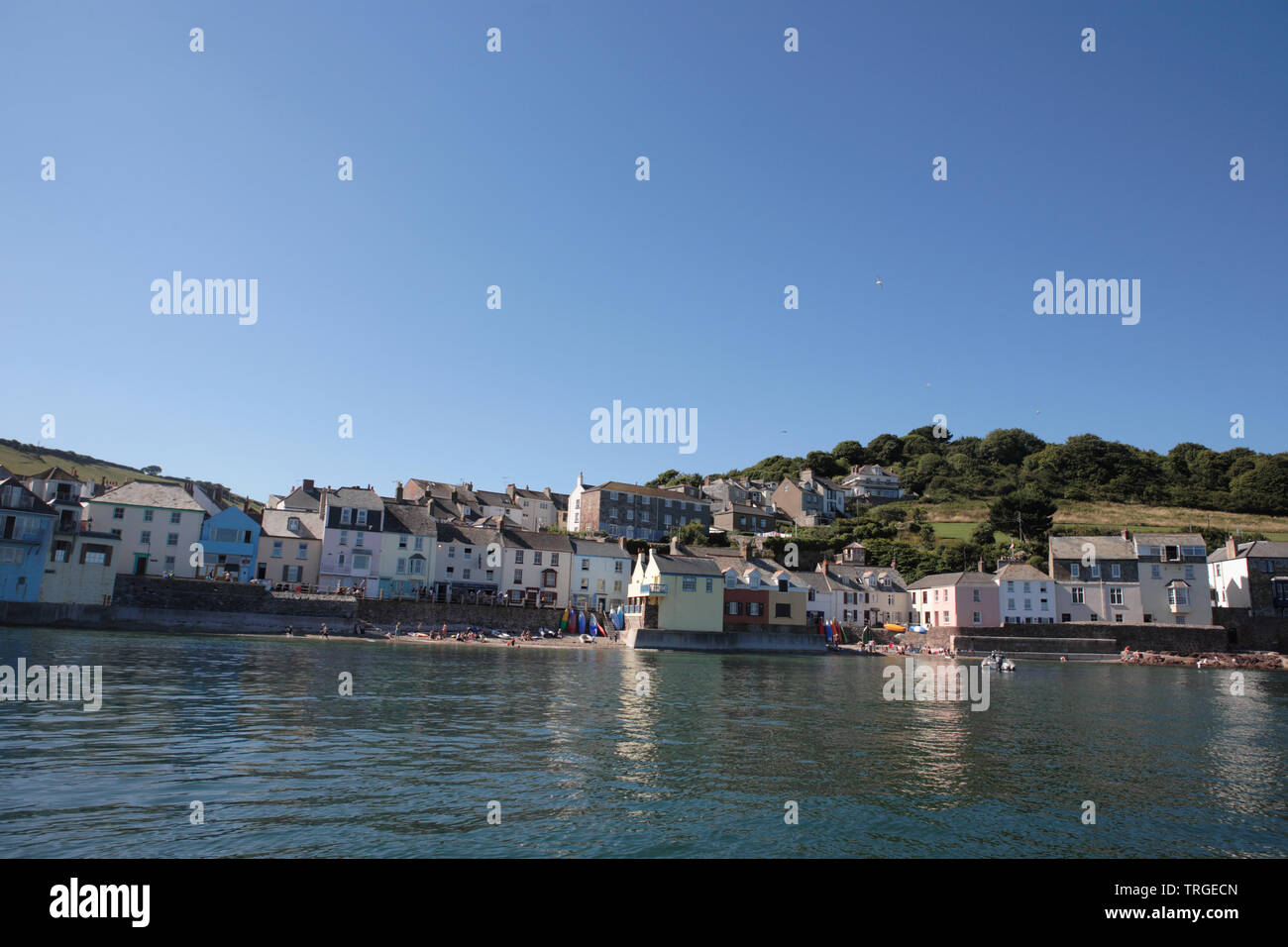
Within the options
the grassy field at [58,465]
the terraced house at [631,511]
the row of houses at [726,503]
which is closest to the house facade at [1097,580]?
the row of houses at [726,503]

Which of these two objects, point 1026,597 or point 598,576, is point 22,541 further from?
point 1026,597

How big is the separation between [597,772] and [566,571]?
208ft

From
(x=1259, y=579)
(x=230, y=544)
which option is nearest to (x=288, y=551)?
(x=230, y=544)

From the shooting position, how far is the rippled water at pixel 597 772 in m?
12.6

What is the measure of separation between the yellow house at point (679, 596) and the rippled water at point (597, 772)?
35923mm

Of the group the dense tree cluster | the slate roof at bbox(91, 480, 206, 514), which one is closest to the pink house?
the dense tree cluster

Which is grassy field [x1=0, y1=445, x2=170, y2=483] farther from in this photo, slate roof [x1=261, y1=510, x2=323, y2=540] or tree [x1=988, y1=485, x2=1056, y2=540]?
tree [x1=988, y1=485, x2=1056, y2=540]

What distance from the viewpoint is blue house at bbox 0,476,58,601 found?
55.4m

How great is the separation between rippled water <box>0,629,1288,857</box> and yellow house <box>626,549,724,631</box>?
35923 millimetres

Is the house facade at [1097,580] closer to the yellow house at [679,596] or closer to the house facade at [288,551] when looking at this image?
the yellow house at [679,596]

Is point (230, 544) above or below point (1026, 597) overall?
above

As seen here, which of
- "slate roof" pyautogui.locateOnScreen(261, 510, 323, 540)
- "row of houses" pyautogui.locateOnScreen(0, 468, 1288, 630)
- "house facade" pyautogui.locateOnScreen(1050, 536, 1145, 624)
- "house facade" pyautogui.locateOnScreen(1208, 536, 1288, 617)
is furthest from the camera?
"house facade" pyautogui.locateOnScreen(1050, 536, 1145, 624)

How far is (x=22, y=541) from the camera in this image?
55.8 meters
